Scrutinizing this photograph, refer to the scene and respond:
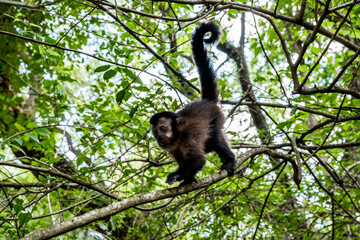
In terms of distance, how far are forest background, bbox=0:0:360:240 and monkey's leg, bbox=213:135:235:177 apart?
0.23 m

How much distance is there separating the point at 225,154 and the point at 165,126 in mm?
1142

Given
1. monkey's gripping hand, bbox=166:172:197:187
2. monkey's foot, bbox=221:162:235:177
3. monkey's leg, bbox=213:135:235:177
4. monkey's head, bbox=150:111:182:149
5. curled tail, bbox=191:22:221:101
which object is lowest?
monkey's gripping hand, bbox=166:172:197:187

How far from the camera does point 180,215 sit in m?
9.09

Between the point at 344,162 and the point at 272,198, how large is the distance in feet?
5.40

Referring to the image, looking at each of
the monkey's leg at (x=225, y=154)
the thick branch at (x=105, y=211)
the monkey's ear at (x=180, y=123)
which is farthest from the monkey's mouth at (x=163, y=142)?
the thick branch at (x=105, y=211)

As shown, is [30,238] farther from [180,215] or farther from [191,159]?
[180,215]

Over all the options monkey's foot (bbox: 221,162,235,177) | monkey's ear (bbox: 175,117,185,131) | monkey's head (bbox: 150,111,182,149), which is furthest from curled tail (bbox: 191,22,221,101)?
monkey's foot (bbox: 221,162,235,177)

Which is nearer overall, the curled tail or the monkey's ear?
the monkey's ear

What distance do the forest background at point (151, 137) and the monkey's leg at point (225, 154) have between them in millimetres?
228

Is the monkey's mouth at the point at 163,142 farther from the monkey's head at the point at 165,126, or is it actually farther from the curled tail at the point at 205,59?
the curled tail at the point at 205,59

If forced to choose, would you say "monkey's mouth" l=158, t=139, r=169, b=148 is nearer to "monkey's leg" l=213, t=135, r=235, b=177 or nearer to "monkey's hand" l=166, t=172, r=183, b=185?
"monkey's hand" l=166, t=172, r=183, b=185

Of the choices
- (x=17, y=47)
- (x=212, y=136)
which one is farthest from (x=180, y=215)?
(x=17, y=47)

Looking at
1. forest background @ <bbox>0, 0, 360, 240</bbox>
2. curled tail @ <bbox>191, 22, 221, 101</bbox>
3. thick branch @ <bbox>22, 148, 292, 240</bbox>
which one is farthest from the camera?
curled tail @ <bbox>191, 22, 221, 101</bbox>

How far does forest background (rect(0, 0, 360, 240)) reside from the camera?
4.47m
